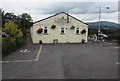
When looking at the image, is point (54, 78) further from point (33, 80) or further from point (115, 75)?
point (115, 75)

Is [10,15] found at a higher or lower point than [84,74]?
higher

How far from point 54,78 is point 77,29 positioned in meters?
26.7

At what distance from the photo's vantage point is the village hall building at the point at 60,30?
34219 millimetres

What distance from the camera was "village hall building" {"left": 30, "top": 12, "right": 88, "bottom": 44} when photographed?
3422 centimetres

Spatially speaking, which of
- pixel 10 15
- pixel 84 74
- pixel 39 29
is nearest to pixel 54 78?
pixel 84 74

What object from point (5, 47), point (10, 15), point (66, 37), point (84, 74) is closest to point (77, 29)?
point (66, 37)

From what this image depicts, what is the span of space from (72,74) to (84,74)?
58cm

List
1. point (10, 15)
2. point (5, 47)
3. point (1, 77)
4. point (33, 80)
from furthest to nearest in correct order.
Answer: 1. point (10, 15)
2. point (5, 47)
3. point (1, 77)
4. point (33, 80)

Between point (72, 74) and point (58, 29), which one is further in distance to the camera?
point (58, 29)

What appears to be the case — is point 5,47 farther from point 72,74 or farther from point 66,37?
point 66,37

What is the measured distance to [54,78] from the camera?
9406 millimetres

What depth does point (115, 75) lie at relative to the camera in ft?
33.0

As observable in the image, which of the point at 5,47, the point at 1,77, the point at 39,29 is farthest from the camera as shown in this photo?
the point at 39,29

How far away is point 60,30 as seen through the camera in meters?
34.9
